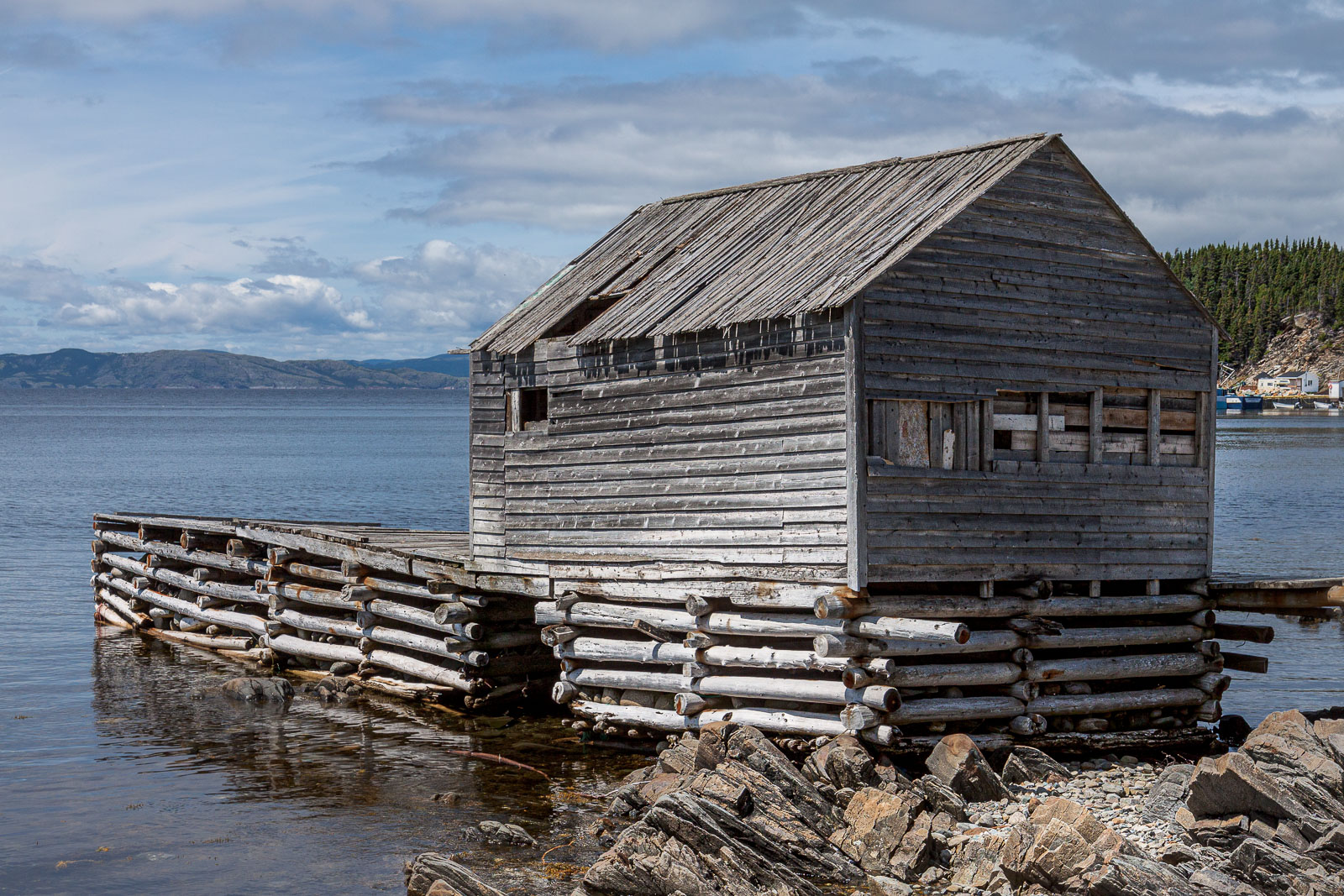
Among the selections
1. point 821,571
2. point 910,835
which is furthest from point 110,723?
point 910,835

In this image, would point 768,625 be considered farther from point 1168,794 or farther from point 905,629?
point 1168,794

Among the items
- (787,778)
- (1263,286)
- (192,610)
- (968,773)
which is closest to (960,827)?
(968,773)

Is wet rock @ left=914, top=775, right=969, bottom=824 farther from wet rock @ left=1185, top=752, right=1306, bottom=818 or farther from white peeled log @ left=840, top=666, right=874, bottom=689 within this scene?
wet rock @ left=1185, top=752, right=1306, bottom=818

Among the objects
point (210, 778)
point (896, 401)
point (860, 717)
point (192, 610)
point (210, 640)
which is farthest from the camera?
point (192, 610)

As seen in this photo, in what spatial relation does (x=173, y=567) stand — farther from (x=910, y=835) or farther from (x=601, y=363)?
(x=910, y=835)

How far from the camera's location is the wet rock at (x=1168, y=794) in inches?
537

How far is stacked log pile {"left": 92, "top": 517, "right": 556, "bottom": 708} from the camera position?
816 inches

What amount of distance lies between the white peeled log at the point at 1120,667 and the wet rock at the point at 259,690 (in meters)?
12.4

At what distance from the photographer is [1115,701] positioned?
16.7m

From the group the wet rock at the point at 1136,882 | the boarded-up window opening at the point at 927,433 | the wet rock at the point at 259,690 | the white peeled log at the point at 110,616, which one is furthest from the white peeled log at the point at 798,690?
the white peeled log at the point at 110,616

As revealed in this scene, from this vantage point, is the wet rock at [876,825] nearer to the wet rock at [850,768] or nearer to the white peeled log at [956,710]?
the wet rock at [850,768]

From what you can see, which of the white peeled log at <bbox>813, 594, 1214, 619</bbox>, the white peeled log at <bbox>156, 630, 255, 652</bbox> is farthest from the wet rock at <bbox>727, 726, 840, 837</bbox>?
the white peeled log at <bbox>156, 630, 255, 652</bbox>

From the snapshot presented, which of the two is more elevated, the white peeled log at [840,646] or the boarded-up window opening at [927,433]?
the boarded-up window opening at [927,433]

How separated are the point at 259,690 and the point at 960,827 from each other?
13.0m
